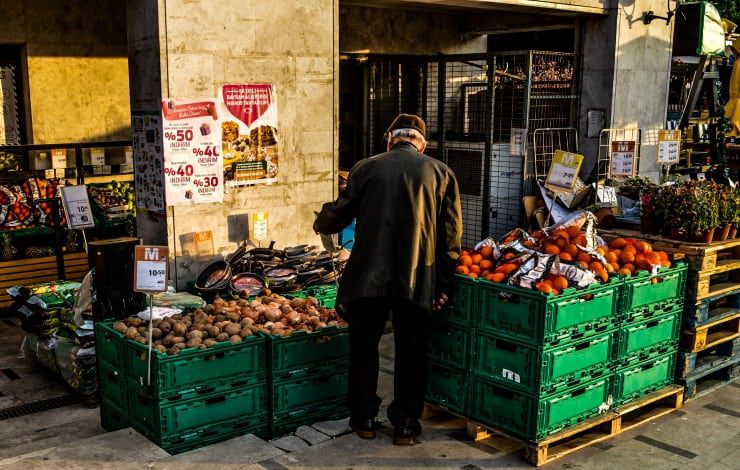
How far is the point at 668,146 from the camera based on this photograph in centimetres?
1116

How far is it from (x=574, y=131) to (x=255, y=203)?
5.97 m

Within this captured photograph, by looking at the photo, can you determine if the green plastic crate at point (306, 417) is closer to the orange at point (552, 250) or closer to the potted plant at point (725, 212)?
the orange at point (552, 250)

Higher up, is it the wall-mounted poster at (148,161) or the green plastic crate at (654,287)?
the wall-mounted poster at (148,161)

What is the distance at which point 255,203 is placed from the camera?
8.08 m

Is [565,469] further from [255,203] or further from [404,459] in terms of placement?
[255,203]

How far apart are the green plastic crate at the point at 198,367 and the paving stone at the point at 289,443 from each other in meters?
0.46

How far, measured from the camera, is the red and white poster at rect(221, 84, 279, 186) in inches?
303

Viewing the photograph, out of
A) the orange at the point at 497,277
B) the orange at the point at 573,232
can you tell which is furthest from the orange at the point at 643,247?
the orange at the point at 497,277

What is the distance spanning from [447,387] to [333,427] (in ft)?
3.03

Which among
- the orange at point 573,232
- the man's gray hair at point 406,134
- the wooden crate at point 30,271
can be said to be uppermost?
the man's gray hair at point 406,134

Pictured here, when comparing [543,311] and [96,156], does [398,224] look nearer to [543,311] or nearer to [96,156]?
[543,311]

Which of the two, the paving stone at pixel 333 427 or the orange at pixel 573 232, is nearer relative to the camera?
the paving stone at pixel 333 427

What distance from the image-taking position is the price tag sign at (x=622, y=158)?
10.2 m

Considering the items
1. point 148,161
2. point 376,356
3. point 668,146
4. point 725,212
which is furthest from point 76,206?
point 668,146
